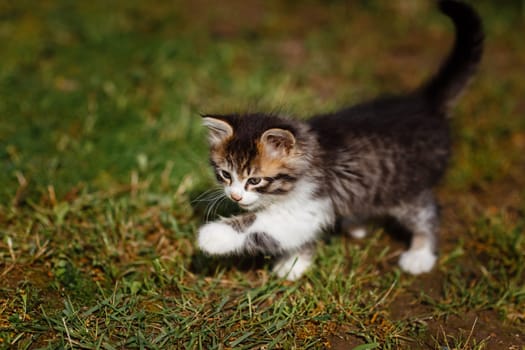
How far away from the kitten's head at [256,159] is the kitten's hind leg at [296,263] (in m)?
0.47

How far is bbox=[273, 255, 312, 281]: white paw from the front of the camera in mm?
3502

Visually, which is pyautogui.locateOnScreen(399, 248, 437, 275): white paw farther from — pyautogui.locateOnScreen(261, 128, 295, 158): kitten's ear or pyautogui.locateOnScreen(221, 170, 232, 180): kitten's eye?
pyautogui.locateOnScreen(221, 170, 232, 180): kitten's eye

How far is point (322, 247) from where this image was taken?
3756 mm

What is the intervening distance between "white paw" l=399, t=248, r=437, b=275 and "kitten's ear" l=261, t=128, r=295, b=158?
4.19 ft

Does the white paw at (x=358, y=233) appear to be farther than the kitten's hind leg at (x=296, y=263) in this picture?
Yes

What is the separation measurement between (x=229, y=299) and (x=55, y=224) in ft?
4.42

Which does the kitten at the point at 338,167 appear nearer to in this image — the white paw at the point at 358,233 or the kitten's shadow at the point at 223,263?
the white paw at the point at 358,233

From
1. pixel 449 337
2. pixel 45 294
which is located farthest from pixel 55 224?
Result: pixel 449 337

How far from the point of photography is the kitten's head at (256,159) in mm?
3105

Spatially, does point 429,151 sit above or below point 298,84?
above

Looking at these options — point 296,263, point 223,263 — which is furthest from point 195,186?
point 296,263

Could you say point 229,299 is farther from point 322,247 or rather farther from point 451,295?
point 451,295

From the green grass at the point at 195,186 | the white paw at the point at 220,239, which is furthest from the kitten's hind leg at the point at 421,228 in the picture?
the white paw at the point at 220,239

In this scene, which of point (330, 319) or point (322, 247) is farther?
point (322, 247)
